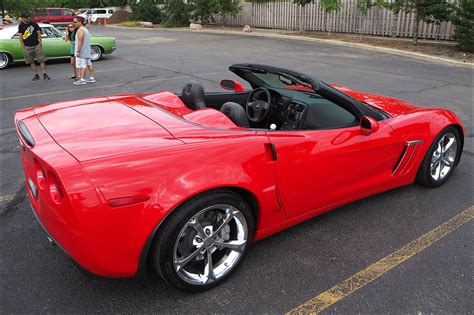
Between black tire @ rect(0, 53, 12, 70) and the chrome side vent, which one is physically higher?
A: black tire @ rect(0, 53, 12, 70)

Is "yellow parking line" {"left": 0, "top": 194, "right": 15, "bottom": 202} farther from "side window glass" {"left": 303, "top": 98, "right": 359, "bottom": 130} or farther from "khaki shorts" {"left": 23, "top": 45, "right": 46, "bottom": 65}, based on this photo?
"khaki shorts" {"left": 23, "top": 45, "right": 46, "bottom": 65}

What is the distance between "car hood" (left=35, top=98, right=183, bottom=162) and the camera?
2.39 meters

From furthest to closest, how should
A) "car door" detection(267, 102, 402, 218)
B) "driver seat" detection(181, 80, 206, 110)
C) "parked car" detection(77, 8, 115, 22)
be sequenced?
"parked car" detection(77, 8, 115, 22), "driver seat" detection(181, 80, 206, 110), "car door" detection(267, 102, 402, 218)

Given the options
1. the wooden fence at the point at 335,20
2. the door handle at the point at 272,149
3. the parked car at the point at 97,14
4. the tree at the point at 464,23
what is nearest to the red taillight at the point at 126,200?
the door handle at the point at 272,149

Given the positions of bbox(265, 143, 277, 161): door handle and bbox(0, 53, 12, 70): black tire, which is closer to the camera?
bbox(265, 143, 277, 161): door handle

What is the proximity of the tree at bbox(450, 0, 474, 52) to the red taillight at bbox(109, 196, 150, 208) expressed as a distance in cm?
1508

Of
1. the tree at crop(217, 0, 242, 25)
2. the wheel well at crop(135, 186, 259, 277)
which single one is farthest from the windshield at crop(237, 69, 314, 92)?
the tree at crop(217, 0, 242, 25)

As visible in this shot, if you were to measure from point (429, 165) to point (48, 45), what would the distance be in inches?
498

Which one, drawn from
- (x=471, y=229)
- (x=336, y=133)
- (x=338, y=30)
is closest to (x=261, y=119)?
(x=336, y=133)

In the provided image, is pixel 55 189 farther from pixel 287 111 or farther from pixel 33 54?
pixel 33 54

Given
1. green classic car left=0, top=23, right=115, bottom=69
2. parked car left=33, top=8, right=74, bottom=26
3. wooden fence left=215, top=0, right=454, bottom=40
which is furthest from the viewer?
parked car left=33, top=8, right=74, bottom=26

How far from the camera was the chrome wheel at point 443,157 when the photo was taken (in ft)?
13.2

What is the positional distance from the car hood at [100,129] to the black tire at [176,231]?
0.39 metres

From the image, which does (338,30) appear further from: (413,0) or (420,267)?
(420,267)
